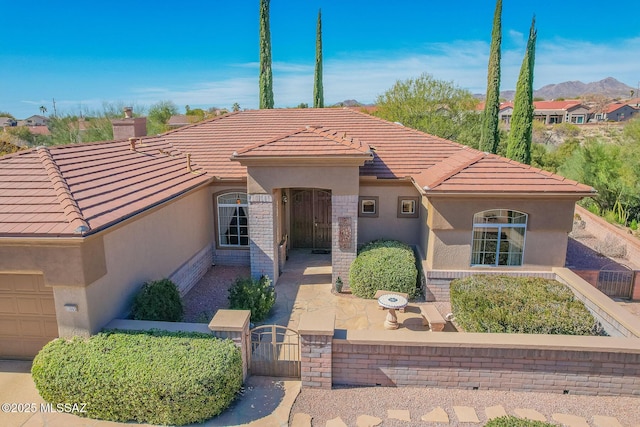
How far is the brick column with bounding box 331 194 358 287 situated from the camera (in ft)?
42.0

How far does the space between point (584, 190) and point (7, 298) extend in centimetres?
1502

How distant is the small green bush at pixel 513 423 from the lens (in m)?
6.43

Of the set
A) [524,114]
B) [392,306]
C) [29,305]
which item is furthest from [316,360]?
[524,114]

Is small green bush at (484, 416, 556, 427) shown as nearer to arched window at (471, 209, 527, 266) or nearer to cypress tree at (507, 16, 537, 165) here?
arched window at (471, 209, 527, 266)

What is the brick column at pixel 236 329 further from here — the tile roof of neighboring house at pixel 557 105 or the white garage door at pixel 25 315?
the tile roof of neighboring house at pixel 557 105

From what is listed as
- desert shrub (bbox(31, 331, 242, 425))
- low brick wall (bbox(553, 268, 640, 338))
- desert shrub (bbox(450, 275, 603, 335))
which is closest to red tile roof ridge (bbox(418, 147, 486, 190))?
desert shrub (bbox(450, 275, 603, 335))

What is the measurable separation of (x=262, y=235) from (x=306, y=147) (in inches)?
131

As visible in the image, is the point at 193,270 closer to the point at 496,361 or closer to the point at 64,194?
the point at 64,194

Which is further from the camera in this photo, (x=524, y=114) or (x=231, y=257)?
(x=524, y=114)

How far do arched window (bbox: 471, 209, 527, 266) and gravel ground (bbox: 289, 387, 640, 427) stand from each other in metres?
5.27

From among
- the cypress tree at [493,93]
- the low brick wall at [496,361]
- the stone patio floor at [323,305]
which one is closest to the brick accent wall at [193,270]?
the stone patio floor at [323,305]

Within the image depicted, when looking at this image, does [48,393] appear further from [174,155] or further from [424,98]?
[424,98]

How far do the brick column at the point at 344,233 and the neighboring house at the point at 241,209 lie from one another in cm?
4

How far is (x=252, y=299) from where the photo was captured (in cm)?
1084
